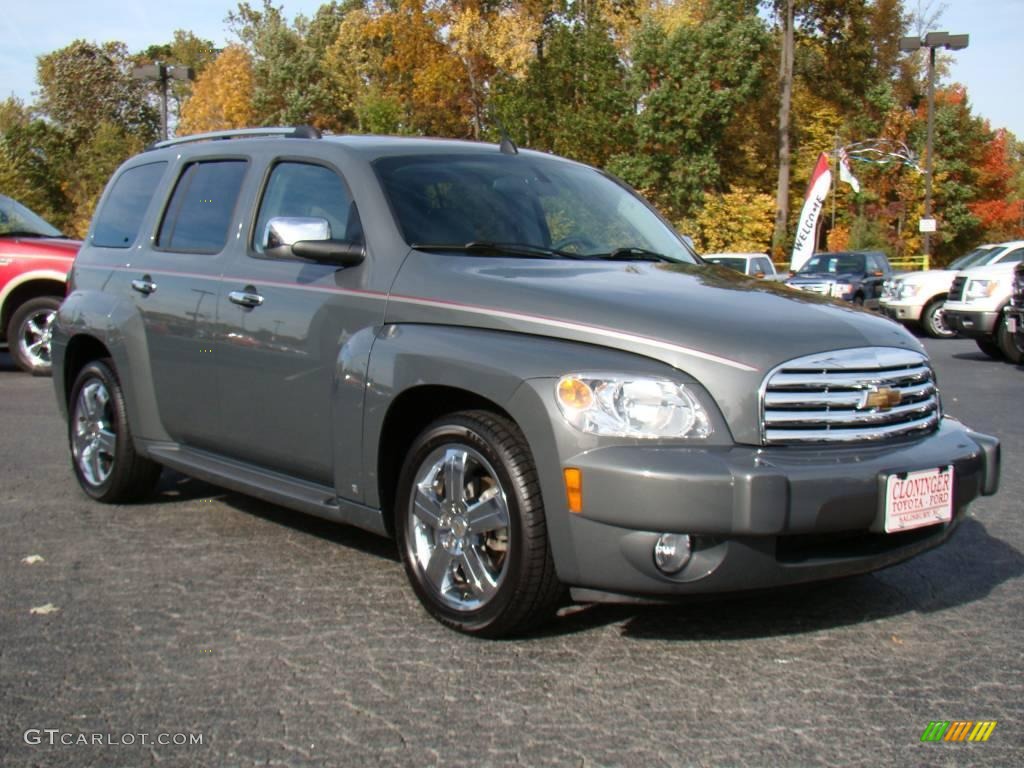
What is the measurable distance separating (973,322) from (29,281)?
11401mm

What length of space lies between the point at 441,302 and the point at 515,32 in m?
40.2

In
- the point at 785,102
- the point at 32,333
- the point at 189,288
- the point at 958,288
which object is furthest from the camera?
the point at 785,102

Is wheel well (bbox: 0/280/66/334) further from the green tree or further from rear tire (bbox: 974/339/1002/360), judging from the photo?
the green tree

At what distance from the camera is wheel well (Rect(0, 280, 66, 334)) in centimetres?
1284

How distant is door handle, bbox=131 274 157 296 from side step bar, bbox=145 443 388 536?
0.73 m

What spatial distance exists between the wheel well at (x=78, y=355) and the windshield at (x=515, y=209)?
7.57ft

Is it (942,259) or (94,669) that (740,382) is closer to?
(94,669)

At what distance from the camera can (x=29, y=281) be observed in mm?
12766

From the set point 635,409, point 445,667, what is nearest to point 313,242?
point 635,409

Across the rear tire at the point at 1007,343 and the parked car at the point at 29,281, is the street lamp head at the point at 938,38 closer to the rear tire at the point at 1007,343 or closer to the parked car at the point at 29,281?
the rear tire at the point at 1007,343

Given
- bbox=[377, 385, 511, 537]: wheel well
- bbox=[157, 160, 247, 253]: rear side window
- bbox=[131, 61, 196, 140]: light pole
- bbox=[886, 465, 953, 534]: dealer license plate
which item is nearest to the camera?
bbox=[886, 465, 953, 534]: dealer license plate

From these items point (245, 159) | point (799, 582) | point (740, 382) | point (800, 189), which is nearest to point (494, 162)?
point (245, 159)

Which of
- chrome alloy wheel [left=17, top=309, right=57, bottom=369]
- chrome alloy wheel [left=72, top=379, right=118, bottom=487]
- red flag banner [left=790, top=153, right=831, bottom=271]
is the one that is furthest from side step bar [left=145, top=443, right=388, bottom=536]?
red flag banner [left=790, top=153, right=831, bottom=271]

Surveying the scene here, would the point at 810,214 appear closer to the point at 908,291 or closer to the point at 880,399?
the point at 908,291
